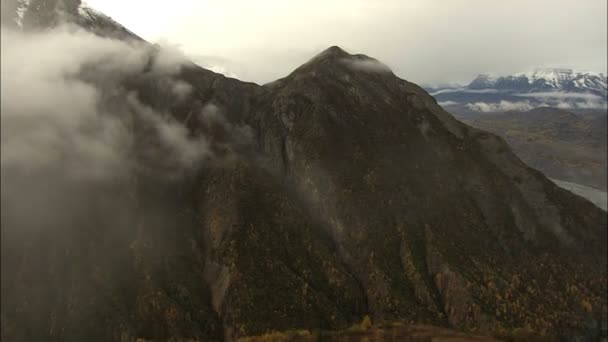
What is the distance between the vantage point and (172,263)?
554ft

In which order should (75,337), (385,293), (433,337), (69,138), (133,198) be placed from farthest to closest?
1. (69,138)
2. (133,198)
3. (385,293)
4. (75,337)
5. (433,337)

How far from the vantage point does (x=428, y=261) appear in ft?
579

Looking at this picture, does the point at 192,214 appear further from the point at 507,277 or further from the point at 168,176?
the point at 507,277

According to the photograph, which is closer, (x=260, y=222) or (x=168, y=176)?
(x=260, y=222)

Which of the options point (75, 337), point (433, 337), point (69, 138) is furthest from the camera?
point (69, 138)

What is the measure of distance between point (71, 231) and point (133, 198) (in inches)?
934

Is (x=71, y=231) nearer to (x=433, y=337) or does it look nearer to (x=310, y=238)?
(x=310, y=238)

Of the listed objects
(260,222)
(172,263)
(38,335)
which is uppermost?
(260,222)

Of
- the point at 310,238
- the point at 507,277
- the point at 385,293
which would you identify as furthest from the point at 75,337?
the point at 507,277

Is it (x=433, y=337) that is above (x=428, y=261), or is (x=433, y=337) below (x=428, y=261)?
above

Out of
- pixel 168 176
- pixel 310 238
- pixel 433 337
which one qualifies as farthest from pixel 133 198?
pixel 433 337

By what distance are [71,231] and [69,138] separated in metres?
44.0

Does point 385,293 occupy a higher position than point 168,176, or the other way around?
point 168,176

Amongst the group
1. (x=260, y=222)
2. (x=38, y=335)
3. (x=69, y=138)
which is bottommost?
(x=38, y=335)
